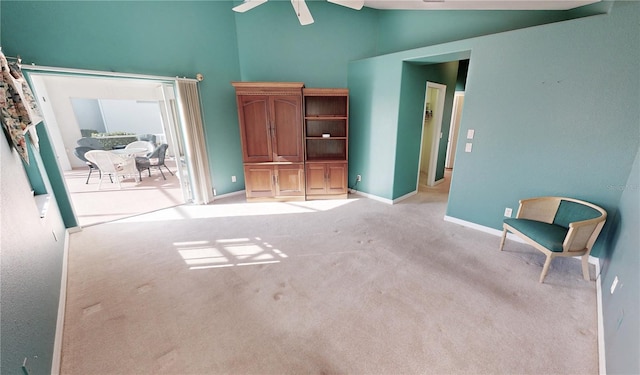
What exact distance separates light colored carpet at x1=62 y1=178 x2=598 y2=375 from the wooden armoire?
4.10 ft

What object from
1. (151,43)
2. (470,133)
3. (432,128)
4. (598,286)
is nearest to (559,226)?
(598,286)

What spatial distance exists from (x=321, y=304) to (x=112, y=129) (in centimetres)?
1042

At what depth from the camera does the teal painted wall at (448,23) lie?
2848mm

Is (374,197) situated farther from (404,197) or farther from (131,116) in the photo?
(131,116)

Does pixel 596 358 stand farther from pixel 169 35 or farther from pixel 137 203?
pixel 137 203

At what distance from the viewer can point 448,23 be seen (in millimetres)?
3477

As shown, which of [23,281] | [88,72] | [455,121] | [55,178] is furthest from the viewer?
[455,121]

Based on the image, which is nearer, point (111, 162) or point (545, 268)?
point (545, 268)

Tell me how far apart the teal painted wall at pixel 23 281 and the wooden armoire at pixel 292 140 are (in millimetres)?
2571

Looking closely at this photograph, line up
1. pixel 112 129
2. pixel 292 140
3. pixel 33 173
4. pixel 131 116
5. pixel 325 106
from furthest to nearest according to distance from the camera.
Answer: pixel 131 116, pixel 112 129, pixel 325 106, pixel 292 140, pixel 33 173

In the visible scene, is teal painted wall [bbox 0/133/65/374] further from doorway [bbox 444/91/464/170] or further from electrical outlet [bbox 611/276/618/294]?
doorway [bbox 444/91/464/170]

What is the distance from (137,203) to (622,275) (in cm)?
595

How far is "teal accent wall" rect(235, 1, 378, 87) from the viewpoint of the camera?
4027 millimetres

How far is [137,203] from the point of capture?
4320 mm
